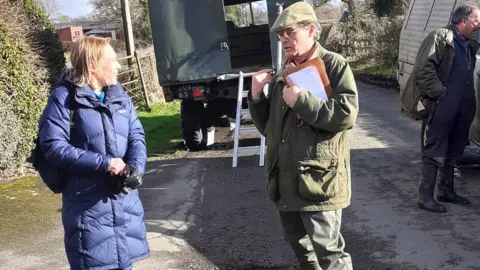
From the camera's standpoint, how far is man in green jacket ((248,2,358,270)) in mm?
2914

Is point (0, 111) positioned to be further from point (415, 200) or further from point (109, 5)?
point (109, 5)

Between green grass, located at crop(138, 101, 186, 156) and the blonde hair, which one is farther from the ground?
the blonde hair

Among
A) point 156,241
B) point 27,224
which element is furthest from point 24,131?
point 156,241

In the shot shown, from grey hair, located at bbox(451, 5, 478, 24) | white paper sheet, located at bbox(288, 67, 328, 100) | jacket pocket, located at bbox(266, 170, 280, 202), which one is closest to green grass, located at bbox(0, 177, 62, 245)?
jacket pocket, located at bbox(266, 170, 280, 202)

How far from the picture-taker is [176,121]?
543 inches

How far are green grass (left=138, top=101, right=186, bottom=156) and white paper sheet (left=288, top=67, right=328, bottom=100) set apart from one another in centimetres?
684

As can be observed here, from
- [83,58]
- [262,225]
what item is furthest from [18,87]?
[83,58]

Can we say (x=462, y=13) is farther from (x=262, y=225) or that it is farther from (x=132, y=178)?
(x=132, y=178)

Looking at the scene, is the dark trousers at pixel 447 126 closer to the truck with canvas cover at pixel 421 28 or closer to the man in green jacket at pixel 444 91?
the man in green jacket at pixel 444 91

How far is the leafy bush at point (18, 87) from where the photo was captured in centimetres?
753

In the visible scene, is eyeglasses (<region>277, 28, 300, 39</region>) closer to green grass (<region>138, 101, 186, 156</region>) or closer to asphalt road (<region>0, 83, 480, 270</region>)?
asphalt road (<region>0, 83, 480, 270</region>)

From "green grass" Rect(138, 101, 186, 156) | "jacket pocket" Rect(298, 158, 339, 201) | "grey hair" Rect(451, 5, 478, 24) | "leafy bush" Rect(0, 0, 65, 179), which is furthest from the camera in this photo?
"green grass" Rect(138, 101, 186, 156)

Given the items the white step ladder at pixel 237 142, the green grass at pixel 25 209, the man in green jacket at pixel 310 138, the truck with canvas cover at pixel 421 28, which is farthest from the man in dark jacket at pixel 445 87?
the green grass at pixel 25 209

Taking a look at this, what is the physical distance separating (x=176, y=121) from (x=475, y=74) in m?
9.04
